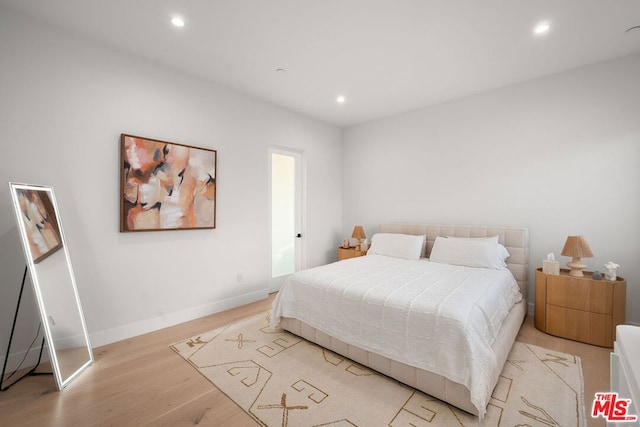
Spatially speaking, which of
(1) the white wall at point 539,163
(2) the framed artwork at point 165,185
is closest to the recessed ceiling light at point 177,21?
(2) the framed artwork at point 165,185

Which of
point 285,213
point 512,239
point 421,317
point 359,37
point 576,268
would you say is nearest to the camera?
point 421,317

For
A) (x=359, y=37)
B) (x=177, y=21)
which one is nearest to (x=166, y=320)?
(x=177, y=21)

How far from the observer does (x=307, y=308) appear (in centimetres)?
268

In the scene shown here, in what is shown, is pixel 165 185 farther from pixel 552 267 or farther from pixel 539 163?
pixel 539 163

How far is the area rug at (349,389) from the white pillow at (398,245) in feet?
4.87

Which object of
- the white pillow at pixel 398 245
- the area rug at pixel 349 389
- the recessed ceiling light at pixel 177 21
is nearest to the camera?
the area rug at pixel 349 389

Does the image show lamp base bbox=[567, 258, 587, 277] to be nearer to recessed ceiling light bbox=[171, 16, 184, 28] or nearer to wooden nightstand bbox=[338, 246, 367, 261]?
wooden nightstand bbox=[338, 246, 367, 261]

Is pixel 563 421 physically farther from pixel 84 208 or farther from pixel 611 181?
pixel 84 208

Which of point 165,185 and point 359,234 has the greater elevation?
point 165,185

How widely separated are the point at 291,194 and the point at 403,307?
290 cm

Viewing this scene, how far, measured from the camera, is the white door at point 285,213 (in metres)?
4.34

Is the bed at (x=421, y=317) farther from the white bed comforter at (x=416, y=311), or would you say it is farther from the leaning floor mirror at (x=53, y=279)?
the leaning floor mirror at (x=53, y=279)

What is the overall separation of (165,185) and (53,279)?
1.24m

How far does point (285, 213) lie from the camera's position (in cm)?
451
